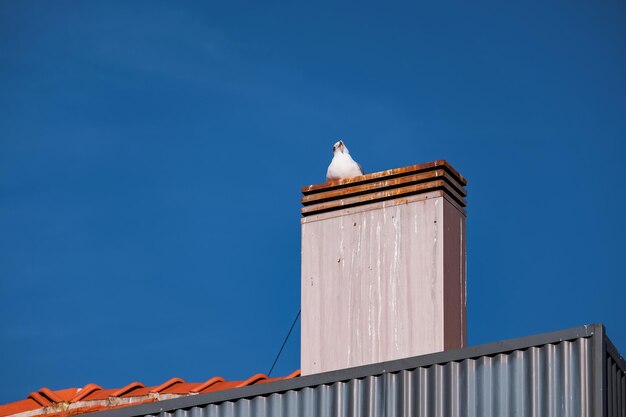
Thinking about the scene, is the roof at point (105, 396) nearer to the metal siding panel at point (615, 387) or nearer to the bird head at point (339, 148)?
the bird head at point (339, 148)

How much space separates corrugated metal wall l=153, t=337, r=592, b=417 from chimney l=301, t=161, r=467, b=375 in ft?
4.43

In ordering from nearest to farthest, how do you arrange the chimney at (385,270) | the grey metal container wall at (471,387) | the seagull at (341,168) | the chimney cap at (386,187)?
1. the grey metal container wall at (471,387)
2. the chimney at (385,270)
3. the chimney cap at (386,187)
4. the seagull at (341,168)

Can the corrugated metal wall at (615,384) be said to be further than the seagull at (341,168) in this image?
No

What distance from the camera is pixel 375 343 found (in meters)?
13.3

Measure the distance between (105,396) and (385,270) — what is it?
3520 mm

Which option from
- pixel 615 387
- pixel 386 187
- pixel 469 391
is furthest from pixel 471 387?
pixel 386 187

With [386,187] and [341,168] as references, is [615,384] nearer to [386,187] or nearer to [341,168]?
[386,187]

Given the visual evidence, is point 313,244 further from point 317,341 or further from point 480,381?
point 480,381

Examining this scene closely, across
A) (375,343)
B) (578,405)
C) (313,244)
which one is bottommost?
(578,405)

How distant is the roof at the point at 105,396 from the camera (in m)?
15.1

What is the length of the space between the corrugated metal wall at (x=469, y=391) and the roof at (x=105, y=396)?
112 inches

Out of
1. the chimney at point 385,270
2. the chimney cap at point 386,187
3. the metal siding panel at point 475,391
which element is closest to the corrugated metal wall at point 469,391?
the metal siding panel at point 475,391

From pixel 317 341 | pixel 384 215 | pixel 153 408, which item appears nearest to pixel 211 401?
pixel 153 408

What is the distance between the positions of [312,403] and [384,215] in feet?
7.49
